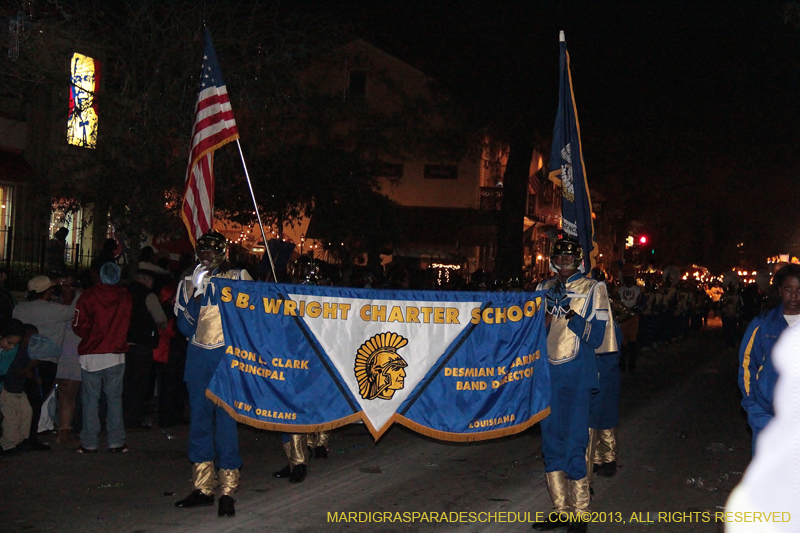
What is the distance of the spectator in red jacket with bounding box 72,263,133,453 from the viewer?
912 cm

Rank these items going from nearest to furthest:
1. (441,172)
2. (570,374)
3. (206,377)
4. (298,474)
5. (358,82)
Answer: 1. (570,374)
2. (206,377)
3. (298,474)
4. (358,82)
5. (441,172)

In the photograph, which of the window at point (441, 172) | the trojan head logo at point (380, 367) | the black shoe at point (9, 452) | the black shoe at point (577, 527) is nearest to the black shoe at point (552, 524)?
the black shoe at point (577, 527)

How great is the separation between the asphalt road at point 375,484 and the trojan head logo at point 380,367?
1020mm

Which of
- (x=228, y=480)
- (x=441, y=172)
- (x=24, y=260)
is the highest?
(x=441, y=172)

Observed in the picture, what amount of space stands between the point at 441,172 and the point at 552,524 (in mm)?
32348

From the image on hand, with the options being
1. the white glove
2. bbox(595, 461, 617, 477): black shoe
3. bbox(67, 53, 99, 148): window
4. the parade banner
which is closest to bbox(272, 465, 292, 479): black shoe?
the parade banner

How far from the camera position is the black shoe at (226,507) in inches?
265

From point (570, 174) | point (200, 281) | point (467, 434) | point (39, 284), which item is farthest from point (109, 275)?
point (570, 174)

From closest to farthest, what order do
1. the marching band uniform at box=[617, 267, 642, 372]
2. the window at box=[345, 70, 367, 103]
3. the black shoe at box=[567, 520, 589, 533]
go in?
the black shoe at box=[567, 520, 589, 533]
the marching band uniform at box=[617, 267, 642, 372]
the window at box=[345, 70, 367, 103]

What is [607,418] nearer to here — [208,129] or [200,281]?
[200,281]

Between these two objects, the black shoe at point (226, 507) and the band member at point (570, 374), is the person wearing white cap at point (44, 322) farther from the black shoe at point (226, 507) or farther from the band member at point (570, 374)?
→ the band member at point (570, 374)

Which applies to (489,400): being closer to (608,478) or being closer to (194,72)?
(608,478)

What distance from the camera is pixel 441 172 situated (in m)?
38.3

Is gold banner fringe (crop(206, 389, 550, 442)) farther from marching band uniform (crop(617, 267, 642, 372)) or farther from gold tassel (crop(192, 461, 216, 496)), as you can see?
marching band uniform (crop(617, 267, 642, 372))
